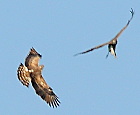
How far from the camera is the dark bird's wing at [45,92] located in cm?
2792

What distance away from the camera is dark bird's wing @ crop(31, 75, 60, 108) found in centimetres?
2792

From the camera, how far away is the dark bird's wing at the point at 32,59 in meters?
28.2

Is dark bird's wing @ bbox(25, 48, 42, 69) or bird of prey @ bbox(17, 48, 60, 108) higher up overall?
dark bird's wing @ bbox(25, 48, 42, 69)

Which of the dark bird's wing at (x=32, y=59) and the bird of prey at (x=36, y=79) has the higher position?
the dark bird's wing at (x=32, y=59)

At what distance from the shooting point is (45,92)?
1109 inches

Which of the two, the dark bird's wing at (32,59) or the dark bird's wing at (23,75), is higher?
the dark bird's wing at (32,59)

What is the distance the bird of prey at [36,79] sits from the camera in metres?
27.5

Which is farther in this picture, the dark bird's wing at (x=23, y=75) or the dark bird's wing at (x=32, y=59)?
the dark bird's wing at (x=32, y=59)

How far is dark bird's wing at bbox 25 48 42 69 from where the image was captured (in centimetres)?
2817

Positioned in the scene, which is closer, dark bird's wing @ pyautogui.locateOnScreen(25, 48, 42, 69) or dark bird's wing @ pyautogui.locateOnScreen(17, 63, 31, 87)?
dark bird's wing @ pyautogui.locateOnScreen(17, 63, 31, 87)

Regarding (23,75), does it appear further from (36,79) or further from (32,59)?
(32,59)

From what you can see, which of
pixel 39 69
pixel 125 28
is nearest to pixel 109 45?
pixel 125 28

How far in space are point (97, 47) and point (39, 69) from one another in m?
4.96

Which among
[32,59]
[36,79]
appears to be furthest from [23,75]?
[32,59]
